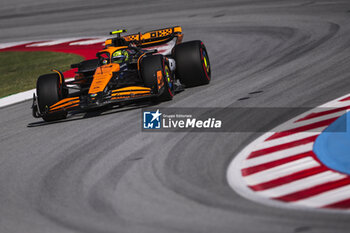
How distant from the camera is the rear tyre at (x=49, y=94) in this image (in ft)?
36.7

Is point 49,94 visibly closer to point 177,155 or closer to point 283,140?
point 177,155

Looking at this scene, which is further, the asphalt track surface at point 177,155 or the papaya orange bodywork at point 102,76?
the papaya orange bodywork at point 102,76

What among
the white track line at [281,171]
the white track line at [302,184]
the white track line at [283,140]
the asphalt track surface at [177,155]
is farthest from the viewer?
the white track line at [283,140]

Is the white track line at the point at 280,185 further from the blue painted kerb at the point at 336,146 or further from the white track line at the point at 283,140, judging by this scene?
the blue painted kerb at the point at 336,146

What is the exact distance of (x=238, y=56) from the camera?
15.5m

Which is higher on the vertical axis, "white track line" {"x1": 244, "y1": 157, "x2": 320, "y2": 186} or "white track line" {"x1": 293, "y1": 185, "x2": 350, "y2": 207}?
"white track line" {"x1": 293, "y1": 185, "x2": 350, "y2": 207}

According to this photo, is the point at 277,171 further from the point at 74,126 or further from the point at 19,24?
the point at 19,24

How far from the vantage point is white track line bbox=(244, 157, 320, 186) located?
6795 mm

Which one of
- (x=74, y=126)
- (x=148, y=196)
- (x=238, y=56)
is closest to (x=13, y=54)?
(x=238, y=56)

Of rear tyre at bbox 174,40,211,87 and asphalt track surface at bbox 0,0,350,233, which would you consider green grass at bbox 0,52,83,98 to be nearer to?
asphalt track surface at bbox 0,0,350,233

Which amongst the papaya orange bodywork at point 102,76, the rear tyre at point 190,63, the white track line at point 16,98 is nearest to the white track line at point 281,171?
the papaya orange bodywork at point 102,76

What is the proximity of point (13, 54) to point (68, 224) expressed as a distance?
17.6m

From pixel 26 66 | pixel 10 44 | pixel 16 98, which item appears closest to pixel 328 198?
pixel 16 98

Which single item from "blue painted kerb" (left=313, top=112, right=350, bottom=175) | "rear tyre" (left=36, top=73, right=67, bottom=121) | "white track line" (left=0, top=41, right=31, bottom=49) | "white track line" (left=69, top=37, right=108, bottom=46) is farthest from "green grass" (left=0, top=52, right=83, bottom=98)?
"blue painted kerb" (left=313, top=112, right=350, bottom=175)
